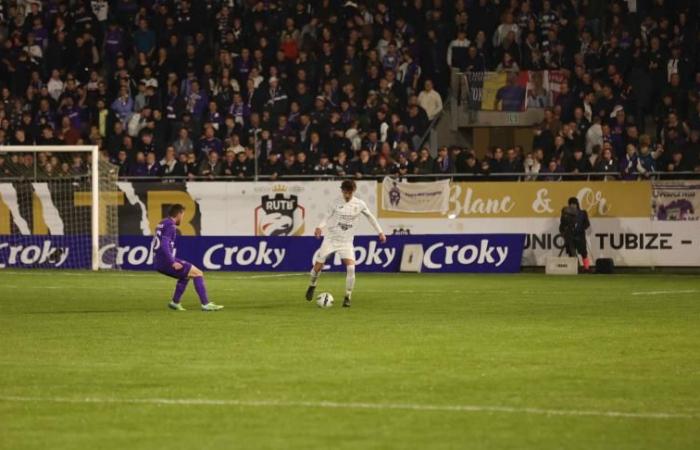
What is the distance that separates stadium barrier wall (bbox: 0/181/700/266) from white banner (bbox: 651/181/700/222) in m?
0.02

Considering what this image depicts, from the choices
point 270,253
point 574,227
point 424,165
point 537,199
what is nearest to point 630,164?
point 574,227

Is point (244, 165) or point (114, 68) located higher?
point (114, 68)

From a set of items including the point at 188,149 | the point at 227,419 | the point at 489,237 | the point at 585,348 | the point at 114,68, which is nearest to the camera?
the point at 227,419

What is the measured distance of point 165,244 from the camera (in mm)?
21094

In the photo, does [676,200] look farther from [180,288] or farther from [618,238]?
[180,288]

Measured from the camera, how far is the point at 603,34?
116ft

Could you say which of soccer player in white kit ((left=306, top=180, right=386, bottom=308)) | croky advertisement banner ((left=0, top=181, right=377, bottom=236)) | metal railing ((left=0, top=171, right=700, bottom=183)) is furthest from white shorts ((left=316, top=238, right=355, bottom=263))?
croky advertisement banner ((left=0, top=181, right=377, bottom=236))

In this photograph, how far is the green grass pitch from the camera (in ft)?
32.9

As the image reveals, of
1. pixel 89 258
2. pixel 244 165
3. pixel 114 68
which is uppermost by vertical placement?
pixel 114 68

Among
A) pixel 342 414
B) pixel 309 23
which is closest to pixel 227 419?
pixel 342 414

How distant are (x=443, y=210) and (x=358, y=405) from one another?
23.0 meters

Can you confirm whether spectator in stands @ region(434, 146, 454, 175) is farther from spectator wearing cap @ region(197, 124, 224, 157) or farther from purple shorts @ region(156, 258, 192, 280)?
purple shorts @ region(156, 258, 192, 280)

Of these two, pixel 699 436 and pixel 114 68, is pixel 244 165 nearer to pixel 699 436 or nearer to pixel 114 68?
pixel 114 68

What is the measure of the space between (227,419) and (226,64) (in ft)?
88.9
